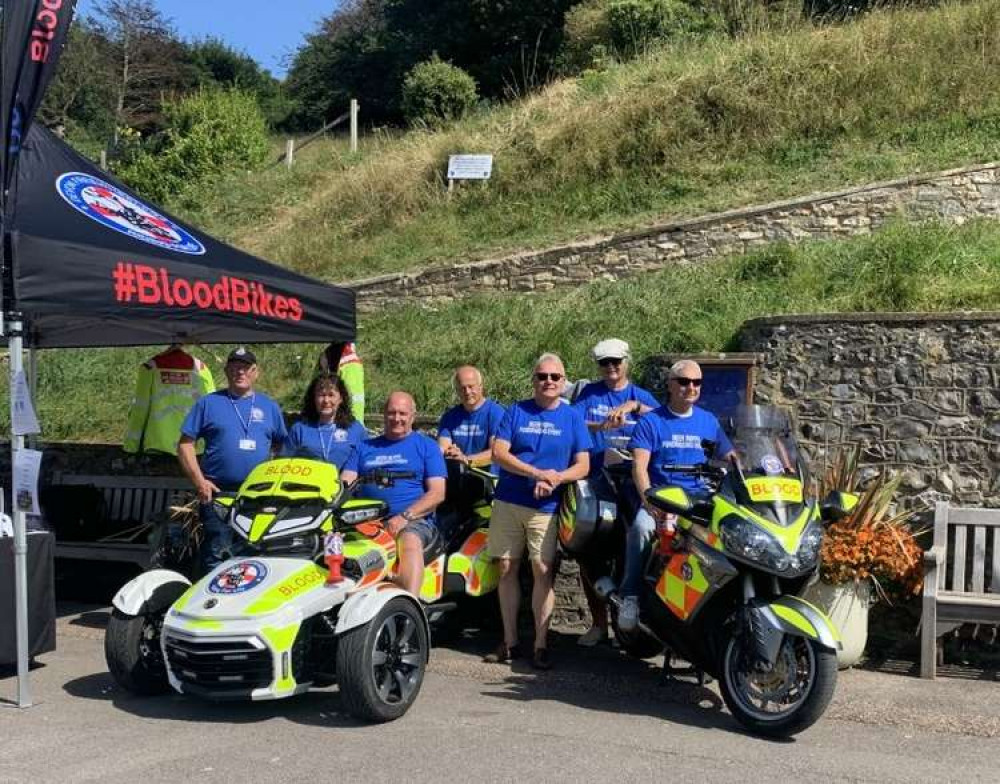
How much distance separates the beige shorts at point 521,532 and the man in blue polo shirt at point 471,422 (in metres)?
0.58

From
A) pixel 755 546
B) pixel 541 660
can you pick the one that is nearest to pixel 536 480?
pixel 541 660

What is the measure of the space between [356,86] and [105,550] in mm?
30605

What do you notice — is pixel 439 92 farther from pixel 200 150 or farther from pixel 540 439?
pixel 540 439

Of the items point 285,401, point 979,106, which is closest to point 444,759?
point 285,401

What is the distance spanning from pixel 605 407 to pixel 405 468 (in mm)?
1398

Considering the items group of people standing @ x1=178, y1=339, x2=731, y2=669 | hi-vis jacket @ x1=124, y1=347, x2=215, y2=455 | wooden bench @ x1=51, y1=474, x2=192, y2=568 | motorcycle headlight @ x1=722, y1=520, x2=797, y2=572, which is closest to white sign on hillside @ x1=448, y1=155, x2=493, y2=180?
wooden bench @ x1=51, y1=474, x2=192, y2=568

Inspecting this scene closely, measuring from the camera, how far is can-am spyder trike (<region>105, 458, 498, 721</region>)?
618 centimetres

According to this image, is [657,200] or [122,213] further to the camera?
[657,200]

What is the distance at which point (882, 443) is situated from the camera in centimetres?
912

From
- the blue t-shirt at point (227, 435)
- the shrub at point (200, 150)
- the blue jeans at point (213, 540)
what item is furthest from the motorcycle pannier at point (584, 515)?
the shrub at point (200, 150)

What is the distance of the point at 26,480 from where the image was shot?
266 inches

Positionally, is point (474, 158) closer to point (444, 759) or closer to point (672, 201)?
point (672, 201)

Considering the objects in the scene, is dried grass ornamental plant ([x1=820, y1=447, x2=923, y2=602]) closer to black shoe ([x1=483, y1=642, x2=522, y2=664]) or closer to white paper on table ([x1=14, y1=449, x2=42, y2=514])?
black shoe ([x1=483, y1=642, x2=522, y2=664])

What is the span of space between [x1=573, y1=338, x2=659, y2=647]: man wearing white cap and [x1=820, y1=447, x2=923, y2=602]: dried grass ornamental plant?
139cm
